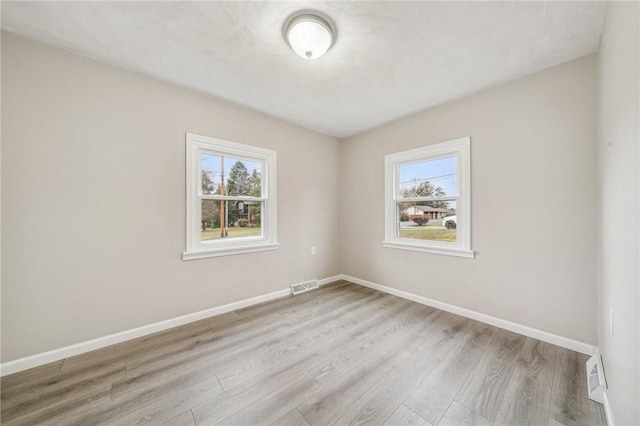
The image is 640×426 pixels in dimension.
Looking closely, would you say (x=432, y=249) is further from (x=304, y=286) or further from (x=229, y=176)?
(x=229, y=176)

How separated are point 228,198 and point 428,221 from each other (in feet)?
8.45

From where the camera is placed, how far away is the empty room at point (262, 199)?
1.45 metres

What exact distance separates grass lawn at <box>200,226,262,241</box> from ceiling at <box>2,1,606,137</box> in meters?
1.57

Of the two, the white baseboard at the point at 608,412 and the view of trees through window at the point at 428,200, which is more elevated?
the view of trees through window at the point at 428,200

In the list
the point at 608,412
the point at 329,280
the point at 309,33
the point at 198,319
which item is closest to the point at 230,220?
the point at 198,319

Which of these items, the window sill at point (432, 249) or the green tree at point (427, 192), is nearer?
the window sill at point (432, 249)

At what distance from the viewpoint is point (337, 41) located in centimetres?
181

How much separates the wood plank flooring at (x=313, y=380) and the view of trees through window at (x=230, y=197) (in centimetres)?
110

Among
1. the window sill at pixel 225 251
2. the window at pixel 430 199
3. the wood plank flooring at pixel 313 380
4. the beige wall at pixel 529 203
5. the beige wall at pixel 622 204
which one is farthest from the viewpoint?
the window at pixel 430 199

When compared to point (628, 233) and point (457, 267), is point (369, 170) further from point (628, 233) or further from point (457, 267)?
point (628, 233)

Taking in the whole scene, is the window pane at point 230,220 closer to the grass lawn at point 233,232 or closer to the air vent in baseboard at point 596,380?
the grass lawn at point 233,232

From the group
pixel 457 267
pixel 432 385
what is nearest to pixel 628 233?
pixel 432 385

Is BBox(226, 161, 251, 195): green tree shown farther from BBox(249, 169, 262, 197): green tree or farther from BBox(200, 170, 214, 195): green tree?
BBox(200, 170, 214, 195): green tree

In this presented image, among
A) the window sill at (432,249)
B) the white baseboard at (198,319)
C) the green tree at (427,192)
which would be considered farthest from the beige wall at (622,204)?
the green tree at (427,192)
